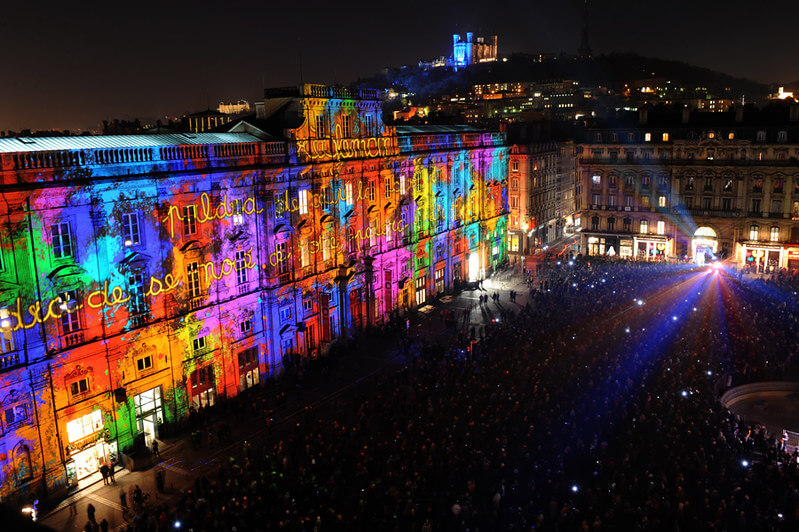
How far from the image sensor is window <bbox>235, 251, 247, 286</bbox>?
4069cm

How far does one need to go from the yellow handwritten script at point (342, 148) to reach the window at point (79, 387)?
20.2 m

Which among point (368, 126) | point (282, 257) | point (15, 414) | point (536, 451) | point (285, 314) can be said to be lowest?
point (536, 451)

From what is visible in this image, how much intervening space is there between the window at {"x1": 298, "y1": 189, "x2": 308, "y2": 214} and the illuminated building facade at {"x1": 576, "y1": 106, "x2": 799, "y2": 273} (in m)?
46.6

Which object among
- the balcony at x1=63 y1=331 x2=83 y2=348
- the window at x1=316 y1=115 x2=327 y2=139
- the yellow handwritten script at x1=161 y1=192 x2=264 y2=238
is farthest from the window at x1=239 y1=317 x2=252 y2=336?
the window at x1=316 y1=115 x2=327 y2=139

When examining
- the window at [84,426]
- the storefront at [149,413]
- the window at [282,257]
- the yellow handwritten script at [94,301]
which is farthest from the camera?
the window at [282,257]

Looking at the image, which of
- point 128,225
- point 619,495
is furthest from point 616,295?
point 128,225

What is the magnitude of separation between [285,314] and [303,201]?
26.3 feet

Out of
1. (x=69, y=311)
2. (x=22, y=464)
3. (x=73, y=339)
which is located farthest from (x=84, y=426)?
(x=69, y=311)

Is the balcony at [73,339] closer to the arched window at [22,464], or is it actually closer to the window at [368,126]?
the arched window at [22,464]

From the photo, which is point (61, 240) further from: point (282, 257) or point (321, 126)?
point (321, 126)

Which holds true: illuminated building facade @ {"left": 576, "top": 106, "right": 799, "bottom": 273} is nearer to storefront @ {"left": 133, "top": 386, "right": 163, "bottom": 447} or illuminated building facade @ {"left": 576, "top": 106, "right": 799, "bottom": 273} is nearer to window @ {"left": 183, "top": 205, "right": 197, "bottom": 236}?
window @ {"left": 183, "top": 205, "right": 197, "bottom": 236}

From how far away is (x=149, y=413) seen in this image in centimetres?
3550

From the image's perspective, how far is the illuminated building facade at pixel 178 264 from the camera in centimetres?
3002

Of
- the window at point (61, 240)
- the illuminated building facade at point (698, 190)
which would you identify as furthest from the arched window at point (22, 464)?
the illuminated building facade at point (698, 190)
